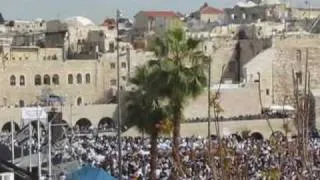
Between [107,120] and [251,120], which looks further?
[107,120]

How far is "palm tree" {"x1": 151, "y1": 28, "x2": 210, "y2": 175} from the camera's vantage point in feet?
47.4

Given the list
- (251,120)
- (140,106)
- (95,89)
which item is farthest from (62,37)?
(140,106)

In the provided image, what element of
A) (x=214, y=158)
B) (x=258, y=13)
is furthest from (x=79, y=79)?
(x=214, y=158)

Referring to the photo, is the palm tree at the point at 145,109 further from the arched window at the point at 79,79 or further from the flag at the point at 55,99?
the arched window at the point at 79,79

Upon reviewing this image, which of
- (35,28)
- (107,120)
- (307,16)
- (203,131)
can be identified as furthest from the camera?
(307,16)

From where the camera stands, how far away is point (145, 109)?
1532 centimetres

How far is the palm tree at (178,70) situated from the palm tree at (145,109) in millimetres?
274

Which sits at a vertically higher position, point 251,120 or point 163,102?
point 163,102

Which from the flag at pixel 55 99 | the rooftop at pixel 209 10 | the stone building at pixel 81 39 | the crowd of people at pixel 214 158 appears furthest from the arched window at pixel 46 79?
the rooftop at pixel 209 10

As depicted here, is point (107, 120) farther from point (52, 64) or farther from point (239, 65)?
point (239, 65)

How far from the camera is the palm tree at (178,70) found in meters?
14.4

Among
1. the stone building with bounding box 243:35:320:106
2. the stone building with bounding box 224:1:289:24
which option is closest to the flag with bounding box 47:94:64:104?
the stone building with bounding box 243:35:320:106

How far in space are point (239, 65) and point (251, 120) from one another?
522 inches

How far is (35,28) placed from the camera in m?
73.1
